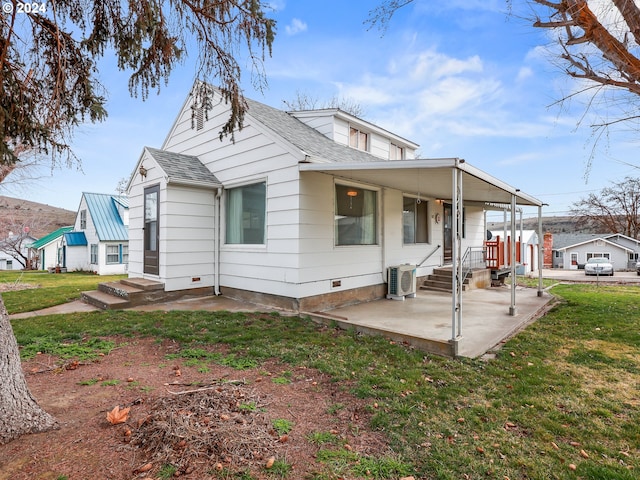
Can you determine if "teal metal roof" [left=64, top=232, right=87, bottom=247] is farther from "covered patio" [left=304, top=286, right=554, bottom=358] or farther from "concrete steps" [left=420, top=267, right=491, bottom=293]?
"concrete steps" [left=420, top=267, right=491, bottom=293]

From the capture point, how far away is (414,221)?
9.62 m

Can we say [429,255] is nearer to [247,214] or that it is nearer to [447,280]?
[447,280]

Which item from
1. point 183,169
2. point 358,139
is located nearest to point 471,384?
point 183,169

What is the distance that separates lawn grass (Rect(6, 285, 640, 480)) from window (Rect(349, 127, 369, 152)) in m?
6.52

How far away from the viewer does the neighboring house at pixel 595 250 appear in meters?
36.1

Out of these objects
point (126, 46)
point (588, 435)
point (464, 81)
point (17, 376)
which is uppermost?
point (464, 81)

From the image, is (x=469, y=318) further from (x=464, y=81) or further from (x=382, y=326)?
(x=464, y=81)

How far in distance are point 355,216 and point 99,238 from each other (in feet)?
56.9

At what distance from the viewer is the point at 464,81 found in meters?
9.61

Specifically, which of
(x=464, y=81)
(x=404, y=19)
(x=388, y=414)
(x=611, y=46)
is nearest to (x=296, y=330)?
(x=388, y=414)

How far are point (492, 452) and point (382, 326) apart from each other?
3.09 meters

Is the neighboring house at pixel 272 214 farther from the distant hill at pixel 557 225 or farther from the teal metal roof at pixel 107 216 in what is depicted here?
the distant hill at pixel 557 225

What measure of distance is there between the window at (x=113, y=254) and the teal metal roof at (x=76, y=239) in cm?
296

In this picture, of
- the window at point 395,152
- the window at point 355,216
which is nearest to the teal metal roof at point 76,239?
the window at point 395,152
